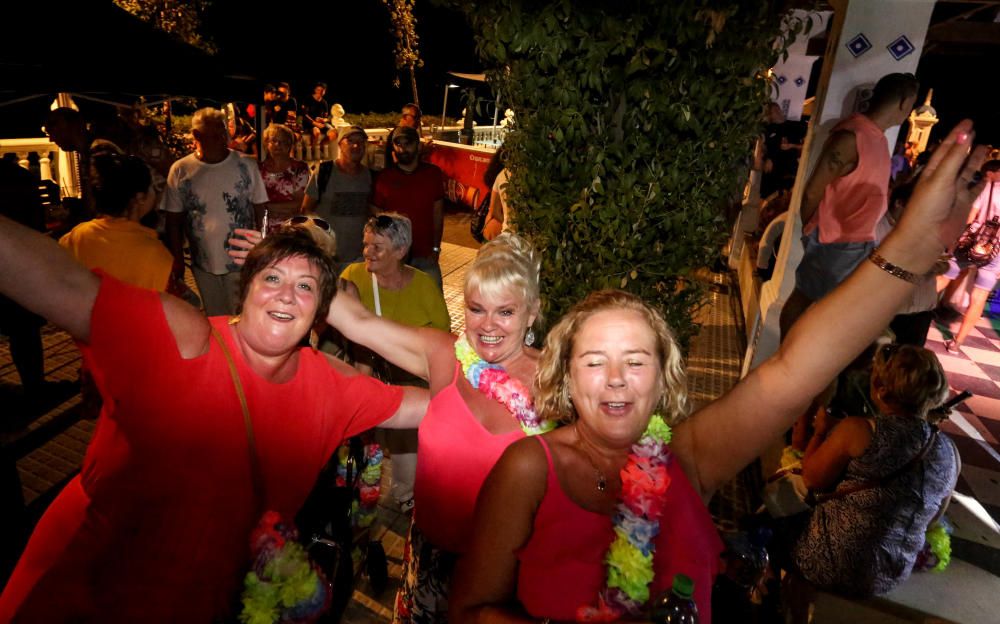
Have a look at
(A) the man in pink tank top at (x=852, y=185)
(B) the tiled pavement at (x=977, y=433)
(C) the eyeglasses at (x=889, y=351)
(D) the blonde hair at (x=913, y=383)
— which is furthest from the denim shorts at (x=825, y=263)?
(B) the tiled pavement at (x=977, y=433)

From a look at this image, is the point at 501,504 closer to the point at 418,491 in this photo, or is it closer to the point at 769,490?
the point at 418,491

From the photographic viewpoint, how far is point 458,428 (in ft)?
6.70

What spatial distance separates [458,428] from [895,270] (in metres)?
1.41

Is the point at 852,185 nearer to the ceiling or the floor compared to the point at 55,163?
nearer to the ceiling

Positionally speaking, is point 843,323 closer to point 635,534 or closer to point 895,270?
point 895,270

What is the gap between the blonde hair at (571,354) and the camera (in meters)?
1.68

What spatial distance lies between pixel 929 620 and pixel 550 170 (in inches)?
78.4

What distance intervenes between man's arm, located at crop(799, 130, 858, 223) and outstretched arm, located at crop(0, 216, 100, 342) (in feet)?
13.2

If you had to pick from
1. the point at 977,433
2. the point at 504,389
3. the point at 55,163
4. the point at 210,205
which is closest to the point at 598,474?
the point at 504,389

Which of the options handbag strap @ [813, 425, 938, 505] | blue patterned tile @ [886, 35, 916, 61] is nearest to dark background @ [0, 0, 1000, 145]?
handbag strap @ [813, 425, 938, 505]

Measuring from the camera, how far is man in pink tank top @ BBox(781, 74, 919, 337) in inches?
142

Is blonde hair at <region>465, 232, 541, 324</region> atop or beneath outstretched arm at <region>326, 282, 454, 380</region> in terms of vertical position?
atop

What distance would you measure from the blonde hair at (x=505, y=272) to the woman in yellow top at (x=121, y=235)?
7.89 ft

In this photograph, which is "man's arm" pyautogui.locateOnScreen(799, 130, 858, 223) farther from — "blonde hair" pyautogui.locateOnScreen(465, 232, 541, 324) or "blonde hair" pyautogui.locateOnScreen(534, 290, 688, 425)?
"blonde hair" pyautogui.locateOnScreen(534, 290, 688, 425)
